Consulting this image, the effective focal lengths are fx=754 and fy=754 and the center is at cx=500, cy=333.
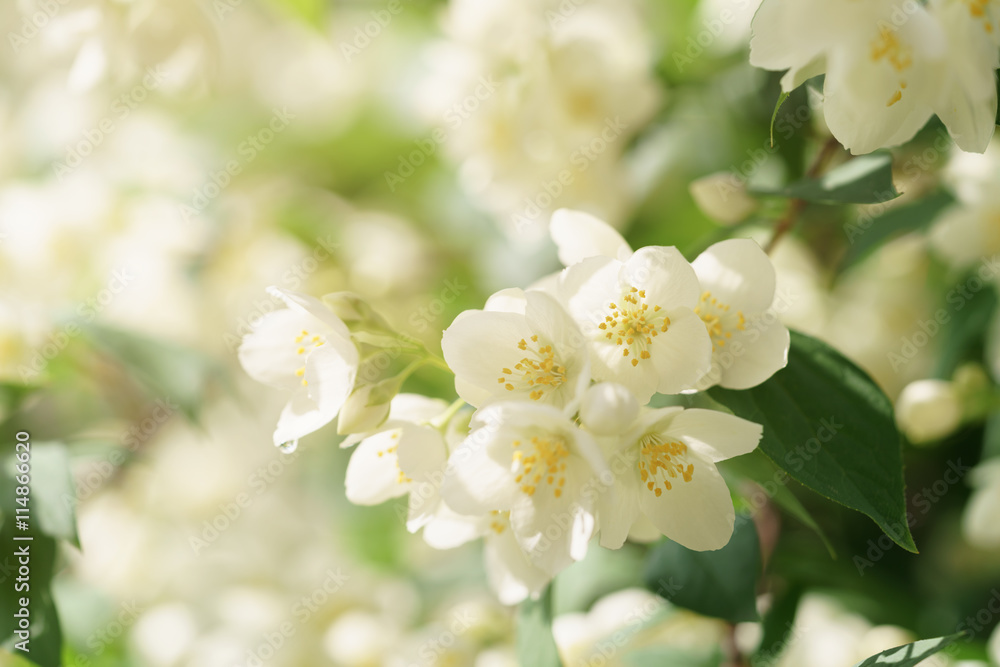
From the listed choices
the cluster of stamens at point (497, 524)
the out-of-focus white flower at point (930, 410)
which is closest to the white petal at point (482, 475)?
Answer: the cluster of stamens at point (497, 524)

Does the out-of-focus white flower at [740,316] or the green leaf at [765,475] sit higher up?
the out-of-focus white flower at [740,316]

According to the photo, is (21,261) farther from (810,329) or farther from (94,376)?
(810,329)

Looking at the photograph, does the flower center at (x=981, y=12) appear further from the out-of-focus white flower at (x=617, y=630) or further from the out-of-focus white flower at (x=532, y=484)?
the out-of-focus white flower at (x=617, y=630)

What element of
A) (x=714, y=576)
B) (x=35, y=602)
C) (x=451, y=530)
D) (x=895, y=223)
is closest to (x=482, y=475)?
(x=451, y=530)

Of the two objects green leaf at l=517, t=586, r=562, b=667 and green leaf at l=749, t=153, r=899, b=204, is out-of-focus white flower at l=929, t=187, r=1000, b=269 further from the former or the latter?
green leaf at l=517, t=586, r=562, b=667

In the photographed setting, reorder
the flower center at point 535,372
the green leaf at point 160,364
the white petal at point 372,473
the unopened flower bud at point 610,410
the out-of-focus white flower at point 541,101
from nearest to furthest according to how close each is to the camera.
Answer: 1. the unopened flower bud at point 610,410
2. the flower center at point 535,372
3. the white petal at point 372,473
4. the green leaf at point 160,364
5. the out-of-focus white flower at point 541,101

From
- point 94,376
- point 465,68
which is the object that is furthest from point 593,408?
point 94,376

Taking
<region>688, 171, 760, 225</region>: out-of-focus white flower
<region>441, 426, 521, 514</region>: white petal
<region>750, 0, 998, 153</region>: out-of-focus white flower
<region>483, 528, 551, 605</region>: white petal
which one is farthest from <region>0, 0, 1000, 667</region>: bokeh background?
<region>441, 426, 521, 514</region>: white petal
